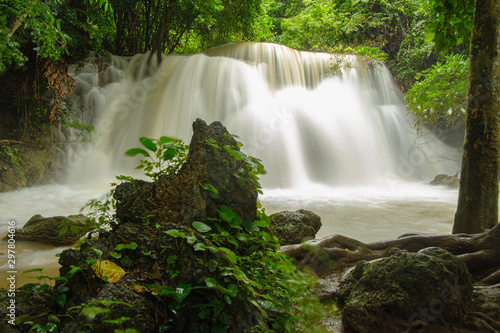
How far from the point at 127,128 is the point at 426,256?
319 inches

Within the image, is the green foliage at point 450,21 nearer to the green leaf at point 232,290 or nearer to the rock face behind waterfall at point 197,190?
the rock face behind waterfall at point 197,190

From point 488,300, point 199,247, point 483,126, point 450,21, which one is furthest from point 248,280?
point 450,21

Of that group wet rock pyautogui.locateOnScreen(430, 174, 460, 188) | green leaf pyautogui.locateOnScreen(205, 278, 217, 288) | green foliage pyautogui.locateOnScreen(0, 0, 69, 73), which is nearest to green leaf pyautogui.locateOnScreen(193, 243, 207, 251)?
green leaf pyautogui.locateOnScreen(205, 278, 217, 288)

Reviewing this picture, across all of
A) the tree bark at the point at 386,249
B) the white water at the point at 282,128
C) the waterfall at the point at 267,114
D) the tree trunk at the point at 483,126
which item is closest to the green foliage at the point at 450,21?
the tree trunk at the point at 483,126

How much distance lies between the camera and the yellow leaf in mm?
1266

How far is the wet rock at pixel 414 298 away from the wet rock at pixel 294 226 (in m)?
1.18

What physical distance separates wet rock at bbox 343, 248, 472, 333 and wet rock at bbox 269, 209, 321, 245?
3.89ft

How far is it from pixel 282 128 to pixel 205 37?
25.2 feet

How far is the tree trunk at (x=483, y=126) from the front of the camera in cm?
272

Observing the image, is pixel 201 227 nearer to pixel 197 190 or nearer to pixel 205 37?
pixel 197 190

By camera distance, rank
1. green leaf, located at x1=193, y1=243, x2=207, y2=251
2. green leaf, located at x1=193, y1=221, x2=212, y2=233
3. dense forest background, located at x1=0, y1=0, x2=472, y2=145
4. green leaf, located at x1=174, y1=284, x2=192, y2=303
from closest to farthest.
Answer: green leaf, located at x1=174, y1=284, x2=192, y2=303 → green leaf, located at x1=193, y1=243, x2=207, y2=251 → green leaf, located at x1=193, y1=221, x2=212, y2=233 → dense forest background, located at x1=0, y1=0, x2=472, y2=145

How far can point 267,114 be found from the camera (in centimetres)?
834

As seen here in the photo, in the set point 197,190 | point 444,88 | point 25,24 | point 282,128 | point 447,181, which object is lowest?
point 447,181

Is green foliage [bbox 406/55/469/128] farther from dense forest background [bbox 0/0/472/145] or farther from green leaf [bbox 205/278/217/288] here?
green leaf [bbox 205/278/217/288]
